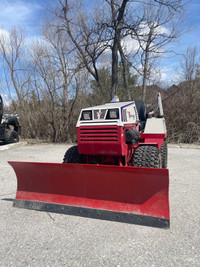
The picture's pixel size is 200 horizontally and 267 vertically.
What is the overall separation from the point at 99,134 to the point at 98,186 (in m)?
0.82

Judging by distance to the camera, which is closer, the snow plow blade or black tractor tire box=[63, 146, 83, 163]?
the snow plow blade

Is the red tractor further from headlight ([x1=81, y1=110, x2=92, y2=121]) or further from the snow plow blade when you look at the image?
the snow plow blade

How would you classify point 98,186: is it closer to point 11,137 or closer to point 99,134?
point 99,134

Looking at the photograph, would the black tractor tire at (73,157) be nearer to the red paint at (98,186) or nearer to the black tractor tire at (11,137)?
the red paint at (98,186)

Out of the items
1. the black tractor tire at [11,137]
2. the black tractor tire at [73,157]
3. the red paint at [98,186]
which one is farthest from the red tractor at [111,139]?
the black tractor tire at [11,137]

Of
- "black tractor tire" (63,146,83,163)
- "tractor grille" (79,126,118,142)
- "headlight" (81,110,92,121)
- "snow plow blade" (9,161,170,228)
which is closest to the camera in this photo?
"snow plow blade" (9,161,170,228)

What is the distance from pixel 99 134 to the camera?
11.8 ft

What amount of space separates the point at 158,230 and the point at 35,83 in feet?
33.2

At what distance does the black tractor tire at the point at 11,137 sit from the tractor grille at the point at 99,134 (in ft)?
25.1

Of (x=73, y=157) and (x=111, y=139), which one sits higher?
(x=111, y=139)

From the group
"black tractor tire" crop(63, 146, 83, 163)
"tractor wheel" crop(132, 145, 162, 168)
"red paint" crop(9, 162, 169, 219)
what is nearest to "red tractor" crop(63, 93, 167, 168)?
"tractor wheel" crop(132, 145, 162, 168)

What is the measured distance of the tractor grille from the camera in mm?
3516

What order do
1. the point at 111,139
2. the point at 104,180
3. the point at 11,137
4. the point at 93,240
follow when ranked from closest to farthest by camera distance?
1. the point at 93,240
2. the point at 104,180
3. the point at 111,139
4. the point at 11,137

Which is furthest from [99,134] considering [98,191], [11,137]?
[11,137]
